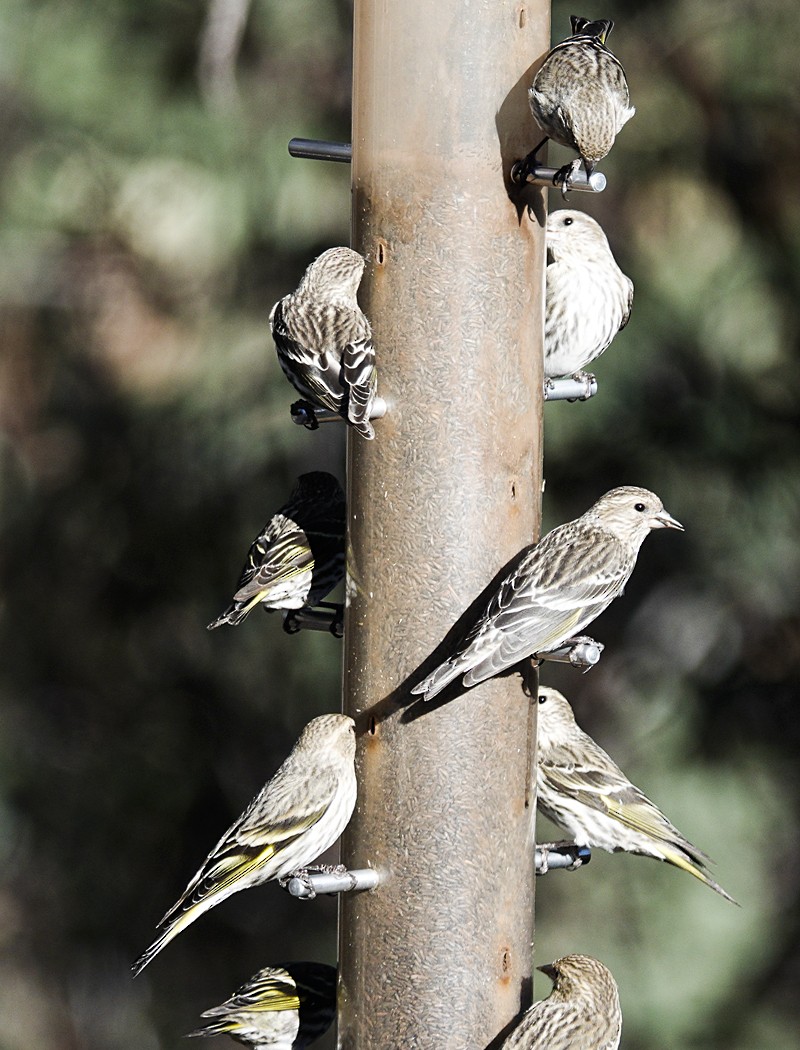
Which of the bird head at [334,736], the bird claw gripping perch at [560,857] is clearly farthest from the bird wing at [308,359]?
the bird claw gripping perch at [560,857]

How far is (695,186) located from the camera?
16.1 ft

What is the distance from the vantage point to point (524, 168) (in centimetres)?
307

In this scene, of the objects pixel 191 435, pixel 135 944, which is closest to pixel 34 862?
pixel 135 944

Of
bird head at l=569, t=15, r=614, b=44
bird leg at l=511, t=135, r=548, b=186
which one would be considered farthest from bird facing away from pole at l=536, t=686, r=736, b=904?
bird head at l=569, t=15, r=614, b=44

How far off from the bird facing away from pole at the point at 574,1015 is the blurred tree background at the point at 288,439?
1882 mm

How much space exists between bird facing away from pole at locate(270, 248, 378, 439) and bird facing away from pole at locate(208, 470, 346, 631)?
15.9 inches

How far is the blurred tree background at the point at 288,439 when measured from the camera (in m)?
4.91

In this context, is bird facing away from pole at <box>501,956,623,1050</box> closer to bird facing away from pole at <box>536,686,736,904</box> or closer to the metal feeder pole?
the metal feeder pole

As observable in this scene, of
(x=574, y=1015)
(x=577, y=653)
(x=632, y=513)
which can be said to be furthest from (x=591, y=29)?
(x=574, y=1015)

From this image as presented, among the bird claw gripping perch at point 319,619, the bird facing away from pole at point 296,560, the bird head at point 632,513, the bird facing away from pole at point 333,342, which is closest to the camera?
the bird facing away from pole at point 333,342

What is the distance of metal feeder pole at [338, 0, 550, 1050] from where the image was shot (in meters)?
3.02

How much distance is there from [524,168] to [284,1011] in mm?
1562

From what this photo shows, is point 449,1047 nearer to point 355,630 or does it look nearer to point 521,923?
point 521,923

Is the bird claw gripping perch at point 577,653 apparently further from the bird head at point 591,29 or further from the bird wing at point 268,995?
the bird head at point 591,29
